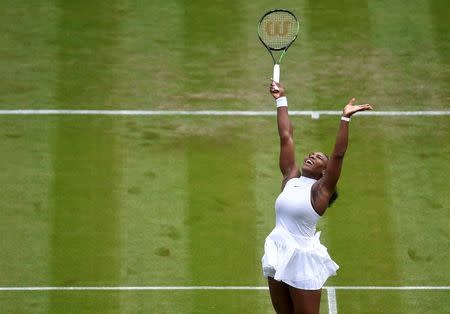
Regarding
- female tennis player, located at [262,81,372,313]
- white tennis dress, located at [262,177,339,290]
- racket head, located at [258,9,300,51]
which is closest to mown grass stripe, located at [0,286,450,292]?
female tennis player, located at [262,81,372,313]

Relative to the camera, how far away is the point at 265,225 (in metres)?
15.1

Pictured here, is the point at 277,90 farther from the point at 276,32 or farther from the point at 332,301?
the point at 332,301

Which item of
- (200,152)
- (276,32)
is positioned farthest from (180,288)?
(276,32)

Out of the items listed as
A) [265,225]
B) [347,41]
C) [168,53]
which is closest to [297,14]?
[347,41]

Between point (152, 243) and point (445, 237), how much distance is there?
3728 mm

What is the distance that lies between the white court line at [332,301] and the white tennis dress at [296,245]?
2.49 meters

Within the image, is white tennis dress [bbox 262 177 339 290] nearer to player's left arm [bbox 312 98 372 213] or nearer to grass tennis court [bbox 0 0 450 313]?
player's left arm [bbox 312 98 372 213]

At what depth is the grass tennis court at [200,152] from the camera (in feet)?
47.0

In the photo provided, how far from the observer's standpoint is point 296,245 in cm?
1132

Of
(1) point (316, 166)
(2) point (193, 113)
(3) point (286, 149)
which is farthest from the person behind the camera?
(2) point (193, 113)

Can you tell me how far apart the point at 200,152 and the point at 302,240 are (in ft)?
16.9

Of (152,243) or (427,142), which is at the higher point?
(427,142)

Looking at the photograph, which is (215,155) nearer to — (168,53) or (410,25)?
(168,53)

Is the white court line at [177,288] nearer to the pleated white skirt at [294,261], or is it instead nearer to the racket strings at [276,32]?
the pleated white skirt at [294,261]
